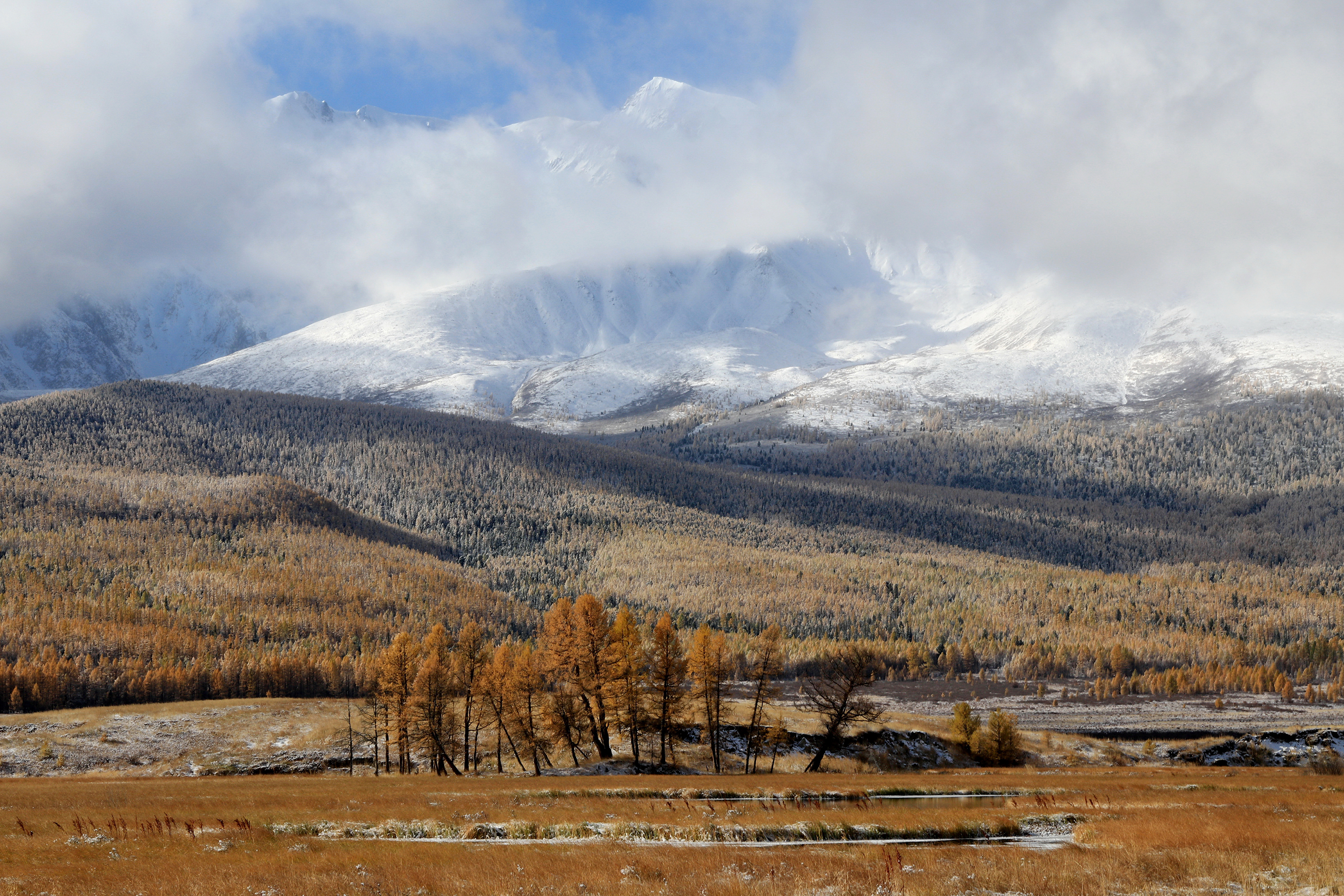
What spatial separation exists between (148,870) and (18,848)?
27.4ft

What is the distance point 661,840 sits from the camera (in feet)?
123

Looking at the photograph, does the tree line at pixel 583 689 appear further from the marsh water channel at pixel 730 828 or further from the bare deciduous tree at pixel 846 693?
the marsh water channel at pixel 730 828

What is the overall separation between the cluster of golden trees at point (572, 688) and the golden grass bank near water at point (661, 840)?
19948 mm

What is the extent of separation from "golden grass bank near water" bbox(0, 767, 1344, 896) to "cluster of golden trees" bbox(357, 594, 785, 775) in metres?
19.9

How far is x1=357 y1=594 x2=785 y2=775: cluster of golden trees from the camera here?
82750mm

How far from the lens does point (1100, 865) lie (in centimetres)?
2973

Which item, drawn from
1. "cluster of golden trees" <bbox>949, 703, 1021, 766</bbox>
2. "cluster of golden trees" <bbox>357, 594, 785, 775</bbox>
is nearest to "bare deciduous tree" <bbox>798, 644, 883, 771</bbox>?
"cluster of golden trees" <bbox>357, 594, 785, 775</bbox>

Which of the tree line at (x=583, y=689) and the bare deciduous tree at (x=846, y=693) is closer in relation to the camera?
the tree line at (x=583, y=689)

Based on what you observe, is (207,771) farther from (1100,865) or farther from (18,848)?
(1100,865)

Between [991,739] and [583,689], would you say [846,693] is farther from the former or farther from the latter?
[991,739]

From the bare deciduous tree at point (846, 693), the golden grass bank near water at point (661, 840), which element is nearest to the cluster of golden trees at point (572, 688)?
the bare deciduous tree at point (846, 693)

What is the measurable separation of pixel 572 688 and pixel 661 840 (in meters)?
51.6

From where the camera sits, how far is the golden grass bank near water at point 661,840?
27172 millimetres

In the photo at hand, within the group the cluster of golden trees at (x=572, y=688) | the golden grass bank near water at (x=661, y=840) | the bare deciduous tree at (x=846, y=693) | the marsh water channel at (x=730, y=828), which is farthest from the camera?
the bare deciduous tree at (x=846, y=693)
